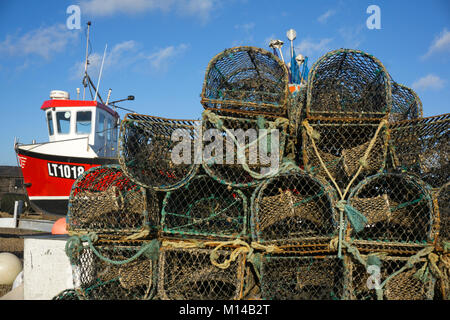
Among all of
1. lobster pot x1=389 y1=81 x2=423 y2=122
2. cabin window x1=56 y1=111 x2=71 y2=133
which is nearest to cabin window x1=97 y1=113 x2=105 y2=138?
cabin window x1=56 y1=111 x2=71 y2=133

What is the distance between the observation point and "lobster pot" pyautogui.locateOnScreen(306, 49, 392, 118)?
8.98 feet

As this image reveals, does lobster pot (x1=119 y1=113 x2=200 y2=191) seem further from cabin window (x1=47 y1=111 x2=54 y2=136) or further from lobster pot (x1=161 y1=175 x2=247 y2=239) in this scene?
cabin window (x1=47 y1=111 x2=54 y2=136)

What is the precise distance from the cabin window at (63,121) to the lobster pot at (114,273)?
702 cm

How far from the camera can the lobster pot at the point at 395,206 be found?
2.40 m

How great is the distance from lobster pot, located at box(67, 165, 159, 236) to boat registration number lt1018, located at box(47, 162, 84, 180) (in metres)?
5.74

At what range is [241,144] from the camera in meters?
2.69

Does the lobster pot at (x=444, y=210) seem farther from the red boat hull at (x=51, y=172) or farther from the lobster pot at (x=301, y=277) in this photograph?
the red boat hull at (x=51, y=172)

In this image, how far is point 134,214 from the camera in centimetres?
309

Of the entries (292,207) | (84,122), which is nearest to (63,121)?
(84,122)

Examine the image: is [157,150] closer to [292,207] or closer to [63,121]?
[292,207]

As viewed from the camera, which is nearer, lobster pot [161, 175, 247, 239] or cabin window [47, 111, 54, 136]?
lobster pot [161, 175, 247, 239]

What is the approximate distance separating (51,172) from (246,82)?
22.0ft

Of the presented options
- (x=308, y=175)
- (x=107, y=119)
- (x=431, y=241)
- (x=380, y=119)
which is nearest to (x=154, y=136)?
(x=308, y=175)
